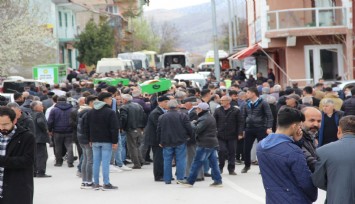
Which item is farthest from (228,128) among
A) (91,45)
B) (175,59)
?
(175,59)

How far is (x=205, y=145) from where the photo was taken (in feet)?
54.1

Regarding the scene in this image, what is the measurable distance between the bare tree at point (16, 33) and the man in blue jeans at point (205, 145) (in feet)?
88.0

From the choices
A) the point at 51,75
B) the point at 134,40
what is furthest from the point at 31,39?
the point at 134,40

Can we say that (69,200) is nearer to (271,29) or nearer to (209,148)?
(209,148)

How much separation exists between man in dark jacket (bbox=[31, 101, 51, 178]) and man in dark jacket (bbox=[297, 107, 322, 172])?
11000mm

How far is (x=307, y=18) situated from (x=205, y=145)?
87.2 feet

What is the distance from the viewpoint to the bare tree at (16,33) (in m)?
42.7

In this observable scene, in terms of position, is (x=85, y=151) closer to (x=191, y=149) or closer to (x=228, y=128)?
(x=191, y=149)

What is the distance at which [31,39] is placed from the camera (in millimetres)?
47906

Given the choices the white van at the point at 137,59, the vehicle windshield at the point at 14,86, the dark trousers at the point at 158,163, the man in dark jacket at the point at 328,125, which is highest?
the white van at the point at 137,59

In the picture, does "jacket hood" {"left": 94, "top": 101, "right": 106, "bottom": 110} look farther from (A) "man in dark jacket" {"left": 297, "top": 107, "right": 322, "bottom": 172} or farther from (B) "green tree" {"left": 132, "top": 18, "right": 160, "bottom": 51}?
(B) "green tree" {"left": 132, "top": 18, "right": 160, "bottom": 51}

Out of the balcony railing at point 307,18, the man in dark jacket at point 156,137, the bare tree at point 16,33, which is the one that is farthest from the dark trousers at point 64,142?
the balcony railing at point 307,18

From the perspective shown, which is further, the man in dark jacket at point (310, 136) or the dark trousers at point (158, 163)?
the dark trousers at point (158, 163)

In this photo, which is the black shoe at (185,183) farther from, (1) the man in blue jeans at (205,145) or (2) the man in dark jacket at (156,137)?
(2) the man in dark jacket at (156,137)
